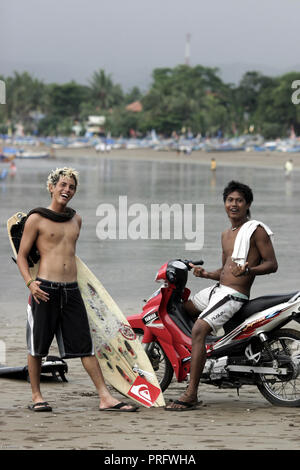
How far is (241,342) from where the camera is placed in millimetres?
5914

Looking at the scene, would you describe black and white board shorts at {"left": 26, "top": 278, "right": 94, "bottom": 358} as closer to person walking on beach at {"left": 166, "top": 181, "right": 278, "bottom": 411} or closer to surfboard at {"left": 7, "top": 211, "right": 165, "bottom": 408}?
surfboard at {"left": 7, "top": 211, "right": 165, "bottom": 408}

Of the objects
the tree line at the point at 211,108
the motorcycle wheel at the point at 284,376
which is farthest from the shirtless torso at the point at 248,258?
the tree line at the point at 211,108

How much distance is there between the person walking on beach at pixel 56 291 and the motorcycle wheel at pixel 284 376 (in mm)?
877

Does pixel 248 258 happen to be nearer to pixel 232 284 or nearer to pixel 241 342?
pixel 232 284

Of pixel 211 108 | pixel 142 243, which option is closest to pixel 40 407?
pixel 142 243

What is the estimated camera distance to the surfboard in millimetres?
6086

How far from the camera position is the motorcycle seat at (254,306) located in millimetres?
5832

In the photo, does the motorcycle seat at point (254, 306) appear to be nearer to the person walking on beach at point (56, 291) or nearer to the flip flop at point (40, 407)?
the person walking on beach at point (56, 291)

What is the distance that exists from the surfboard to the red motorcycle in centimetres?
22

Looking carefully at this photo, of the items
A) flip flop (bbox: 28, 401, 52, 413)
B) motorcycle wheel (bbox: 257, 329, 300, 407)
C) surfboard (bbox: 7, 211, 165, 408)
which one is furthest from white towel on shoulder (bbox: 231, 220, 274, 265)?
flip flop (bbox: 28, 401, 52, 413)

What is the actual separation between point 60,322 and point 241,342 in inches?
45.8
